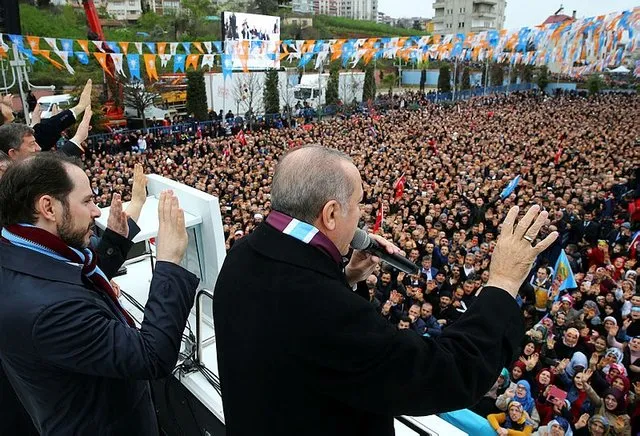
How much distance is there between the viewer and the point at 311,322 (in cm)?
121

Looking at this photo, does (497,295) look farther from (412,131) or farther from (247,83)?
(247,83)

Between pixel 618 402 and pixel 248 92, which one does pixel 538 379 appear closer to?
pixel 618 402

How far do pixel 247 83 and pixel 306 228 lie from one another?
113 ft

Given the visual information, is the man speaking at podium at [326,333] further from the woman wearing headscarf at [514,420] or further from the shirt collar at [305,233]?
the woman wearing headscarf at [514,420]

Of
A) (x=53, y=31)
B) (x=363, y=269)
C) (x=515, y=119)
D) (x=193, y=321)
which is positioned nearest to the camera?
(x=363, y=269)

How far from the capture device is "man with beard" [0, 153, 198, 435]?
4.80 feet

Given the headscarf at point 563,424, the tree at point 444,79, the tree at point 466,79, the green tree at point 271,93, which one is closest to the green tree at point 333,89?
the green tree at point 271,93

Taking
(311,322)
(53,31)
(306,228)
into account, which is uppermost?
(53,31)

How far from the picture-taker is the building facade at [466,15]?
84.6m

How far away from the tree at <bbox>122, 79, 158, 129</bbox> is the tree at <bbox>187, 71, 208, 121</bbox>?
8.30ft

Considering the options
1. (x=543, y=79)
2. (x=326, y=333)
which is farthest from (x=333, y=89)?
(x=326, y=333)

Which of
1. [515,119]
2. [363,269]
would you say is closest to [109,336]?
[363,269]

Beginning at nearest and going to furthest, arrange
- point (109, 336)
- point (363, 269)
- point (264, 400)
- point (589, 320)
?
point (264, 400), point (109, 336), point (363, 269), point (589, 320)

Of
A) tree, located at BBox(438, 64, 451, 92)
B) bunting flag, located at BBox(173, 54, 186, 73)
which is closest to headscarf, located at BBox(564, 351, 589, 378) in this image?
bunting flag, located at BBox(173, 54, 186, 73)
